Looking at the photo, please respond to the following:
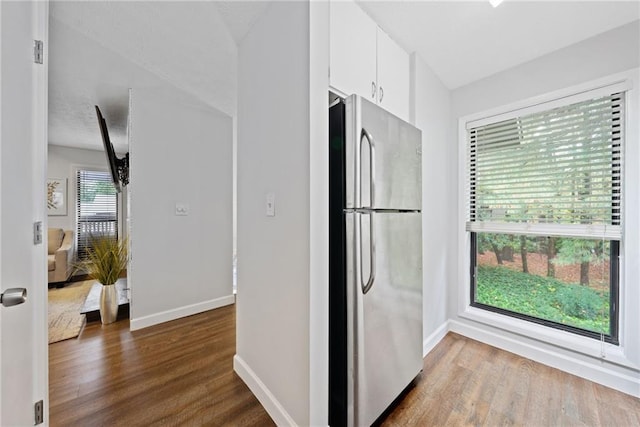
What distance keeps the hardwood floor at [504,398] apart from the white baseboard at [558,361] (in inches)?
2.0

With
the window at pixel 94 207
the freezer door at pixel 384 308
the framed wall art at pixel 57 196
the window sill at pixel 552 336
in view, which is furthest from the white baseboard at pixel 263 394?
the framed wall art at pixel 57 196

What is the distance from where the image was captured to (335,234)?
134cm

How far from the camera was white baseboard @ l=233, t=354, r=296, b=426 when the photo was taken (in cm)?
136

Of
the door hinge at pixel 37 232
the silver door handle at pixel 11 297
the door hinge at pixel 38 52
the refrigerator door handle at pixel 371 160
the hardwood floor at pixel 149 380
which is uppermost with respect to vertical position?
the door hinge at pixel 38 52

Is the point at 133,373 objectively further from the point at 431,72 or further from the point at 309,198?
the point at 431,72

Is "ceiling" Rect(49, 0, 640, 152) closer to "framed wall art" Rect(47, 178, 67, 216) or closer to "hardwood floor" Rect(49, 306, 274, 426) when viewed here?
"hardwood floor" Rect(49, 306, 274, 426)

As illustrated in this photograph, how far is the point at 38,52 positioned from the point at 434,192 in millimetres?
2524

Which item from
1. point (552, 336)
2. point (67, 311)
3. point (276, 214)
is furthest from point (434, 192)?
point (67, 311)

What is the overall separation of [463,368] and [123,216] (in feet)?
20.6

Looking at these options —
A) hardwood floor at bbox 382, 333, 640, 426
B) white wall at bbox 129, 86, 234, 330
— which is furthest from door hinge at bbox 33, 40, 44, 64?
hardwood floor at bbox 382, 333, 640, 426

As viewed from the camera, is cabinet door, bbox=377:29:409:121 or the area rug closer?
cabinet door, bbox=377:29:409:121

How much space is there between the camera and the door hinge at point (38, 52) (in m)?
1.07

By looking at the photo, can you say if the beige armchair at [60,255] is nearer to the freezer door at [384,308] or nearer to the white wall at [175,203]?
the white wall at [175,203]

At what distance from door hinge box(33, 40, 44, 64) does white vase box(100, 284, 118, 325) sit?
2267 mm
